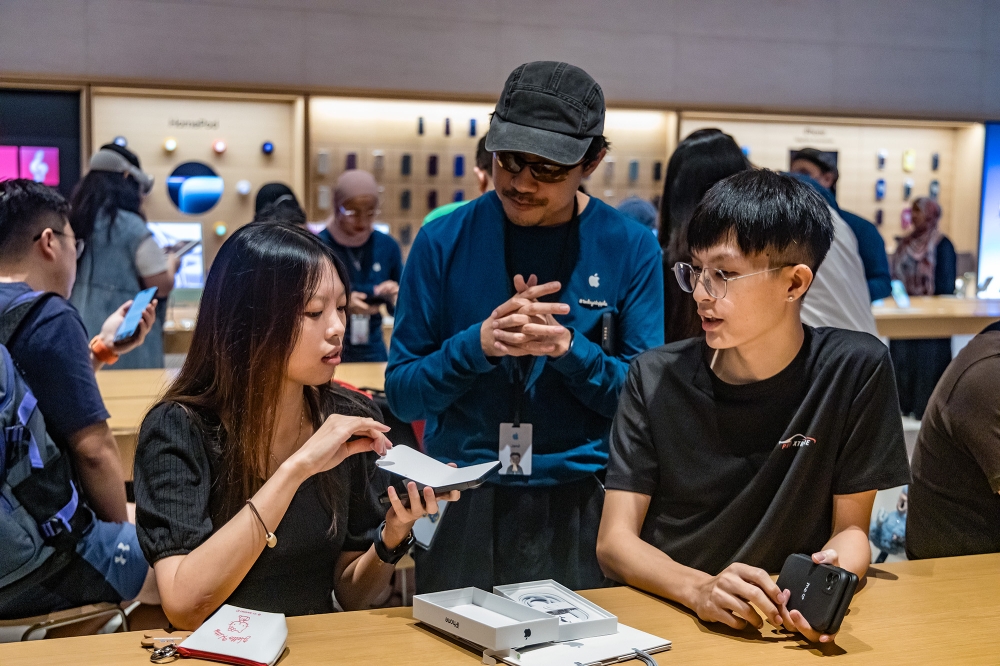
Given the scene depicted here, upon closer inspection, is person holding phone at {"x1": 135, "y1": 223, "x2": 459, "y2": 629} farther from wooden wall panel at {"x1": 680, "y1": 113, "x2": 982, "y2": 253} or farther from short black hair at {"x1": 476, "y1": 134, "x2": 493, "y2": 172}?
wooden wall panel at {"x1": 680, "y1": 113, "x2": 982, "y2": 253}

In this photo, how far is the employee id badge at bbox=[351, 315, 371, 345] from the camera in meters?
4.76

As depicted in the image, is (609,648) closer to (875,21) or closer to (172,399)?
(172,399)

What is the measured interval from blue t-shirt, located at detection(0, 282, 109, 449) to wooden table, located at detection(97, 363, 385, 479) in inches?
29.5

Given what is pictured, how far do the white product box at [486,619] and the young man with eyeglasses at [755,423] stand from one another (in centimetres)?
37

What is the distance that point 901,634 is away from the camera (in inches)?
62.7

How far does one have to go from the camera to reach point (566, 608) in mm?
1601

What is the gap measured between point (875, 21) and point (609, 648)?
856 cm

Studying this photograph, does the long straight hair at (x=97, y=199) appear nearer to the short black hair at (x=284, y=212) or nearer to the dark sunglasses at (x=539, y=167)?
the short black hair at (x=284, y=212)

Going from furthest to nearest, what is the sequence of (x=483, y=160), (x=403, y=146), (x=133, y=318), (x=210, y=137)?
1. (x=403, y=146)
2. (x=210, y=137)
3. (x=483, y=160)
4. (x=133, y=318)

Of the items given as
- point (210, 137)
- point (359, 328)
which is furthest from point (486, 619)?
point (210, 137)

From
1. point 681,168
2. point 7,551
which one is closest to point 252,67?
point 681,168

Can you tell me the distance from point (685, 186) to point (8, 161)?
5657 mm

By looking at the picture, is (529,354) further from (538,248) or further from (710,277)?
(710,277)

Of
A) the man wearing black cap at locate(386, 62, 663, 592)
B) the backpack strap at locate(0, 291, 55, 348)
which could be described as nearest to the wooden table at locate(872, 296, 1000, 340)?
the man wearing black cap at locate(386, 62, 663, 592)
